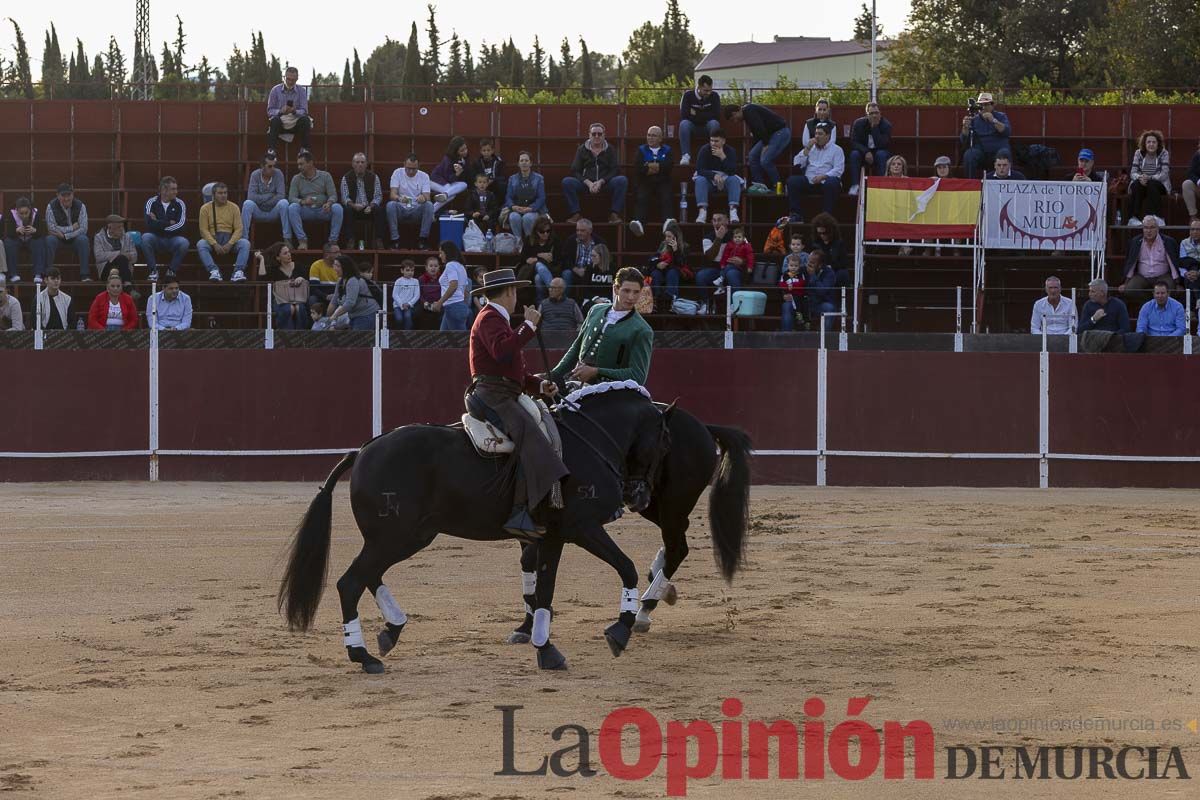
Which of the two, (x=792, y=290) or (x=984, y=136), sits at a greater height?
(x=984, y=136)

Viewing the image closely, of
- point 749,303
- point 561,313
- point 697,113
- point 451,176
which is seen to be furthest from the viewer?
point 697,113

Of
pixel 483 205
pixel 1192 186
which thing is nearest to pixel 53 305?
pixel 483 205

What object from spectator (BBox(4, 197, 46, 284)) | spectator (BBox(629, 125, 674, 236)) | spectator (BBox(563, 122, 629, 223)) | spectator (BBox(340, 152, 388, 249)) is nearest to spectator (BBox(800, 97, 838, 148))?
spectator (BBox(629, 125, 674, 236))

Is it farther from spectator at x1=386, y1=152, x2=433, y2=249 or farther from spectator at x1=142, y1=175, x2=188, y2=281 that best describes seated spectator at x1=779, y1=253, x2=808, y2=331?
spectator at x1=142, y1=175, x2=188, y2=281

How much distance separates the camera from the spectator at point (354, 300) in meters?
16.2

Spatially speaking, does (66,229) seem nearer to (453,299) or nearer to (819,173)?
(453,299)

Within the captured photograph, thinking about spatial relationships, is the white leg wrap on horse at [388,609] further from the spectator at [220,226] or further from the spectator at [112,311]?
the spectator at [220,226]

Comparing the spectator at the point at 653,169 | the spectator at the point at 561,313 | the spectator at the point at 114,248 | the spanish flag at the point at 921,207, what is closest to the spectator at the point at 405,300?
the spectator at the point at 561,313

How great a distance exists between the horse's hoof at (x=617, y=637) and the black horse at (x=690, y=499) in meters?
0.62

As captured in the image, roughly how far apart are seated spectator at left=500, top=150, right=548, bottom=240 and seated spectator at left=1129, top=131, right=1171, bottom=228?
665 centimetres

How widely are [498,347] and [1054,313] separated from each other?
32.7 ft

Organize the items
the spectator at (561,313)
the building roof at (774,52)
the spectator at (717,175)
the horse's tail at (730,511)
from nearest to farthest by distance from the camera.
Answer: the horse's tail at (730,511)
the spectator at (561,313)
the spectator at (717,175)
the building roof at (774,52)

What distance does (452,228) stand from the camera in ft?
61.0

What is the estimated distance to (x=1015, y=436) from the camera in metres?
15.9
